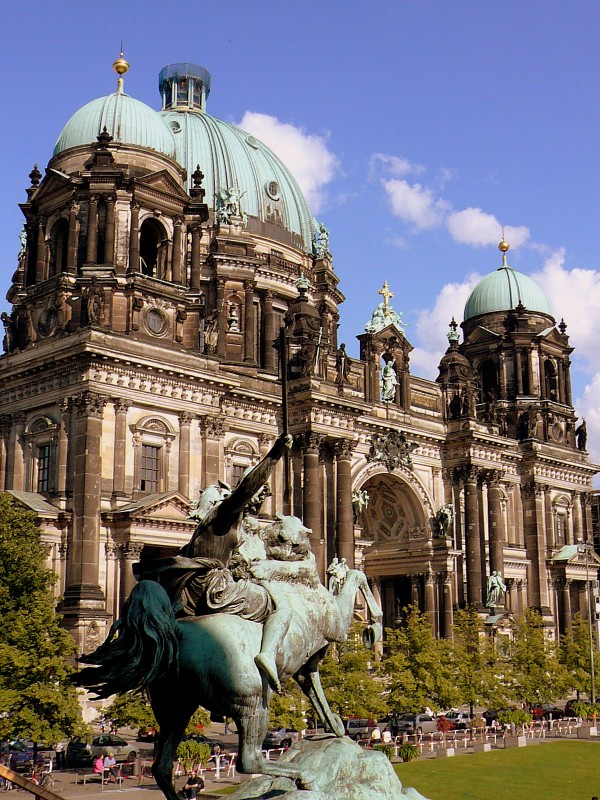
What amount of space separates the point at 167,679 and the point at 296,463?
156ft

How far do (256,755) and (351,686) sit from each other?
109 ft

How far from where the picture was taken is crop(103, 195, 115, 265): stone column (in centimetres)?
5416

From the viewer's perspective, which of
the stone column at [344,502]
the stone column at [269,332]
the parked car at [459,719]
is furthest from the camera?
the stone column at [269,332]

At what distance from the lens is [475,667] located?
5766cm

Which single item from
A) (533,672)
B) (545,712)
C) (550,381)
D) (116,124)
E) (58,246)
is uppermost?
(116,124)

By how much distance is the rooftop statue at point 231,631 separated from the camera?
13289 millimetres

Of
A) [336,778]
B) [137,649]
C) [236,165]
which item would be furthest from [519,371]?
[137,649]

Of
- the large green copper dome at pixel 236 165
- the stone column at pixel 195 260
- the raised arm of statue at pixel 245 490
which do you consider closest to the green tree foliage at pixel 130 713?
Answer: the raised arm of statue at pixel 245 490

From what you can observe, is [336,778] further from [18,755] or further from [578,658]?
[578,658]

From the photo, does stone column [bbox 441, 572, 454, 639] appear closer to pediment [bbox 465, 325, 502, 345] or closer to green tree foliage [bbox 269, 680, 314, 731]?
pediment [bbox 465, 325, 502, 345]

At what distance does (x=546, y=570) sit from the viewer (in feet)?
259

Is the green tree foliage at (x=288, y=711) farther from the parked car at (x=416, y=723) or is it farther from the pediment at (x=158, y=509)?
the parked car at (x=416, y=723)

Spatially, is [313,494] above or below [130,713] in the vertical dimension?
above

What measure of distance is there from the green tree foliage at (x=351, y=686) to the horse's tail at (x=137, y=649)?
32470 millimetres
